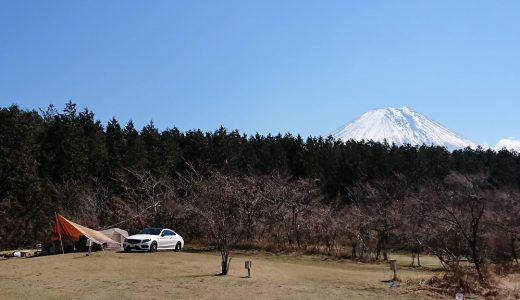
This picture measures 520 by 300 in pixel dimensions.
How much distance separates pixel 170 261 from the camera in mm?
24062

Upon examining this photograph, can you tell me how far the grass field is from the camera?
15.5m

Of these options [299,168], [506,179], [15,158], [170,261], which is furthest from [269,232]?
[506,179]

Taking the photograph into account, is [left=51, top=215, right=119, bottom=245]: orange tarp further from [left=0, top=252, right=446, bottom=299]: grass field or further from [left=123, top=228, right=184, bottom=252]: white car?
[left=0, top=252, right=446, bottom=299]: grass field

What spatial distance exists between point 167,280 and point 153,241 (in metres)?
10.6

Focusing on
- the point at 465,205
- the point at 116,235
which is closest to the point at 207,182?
the point at 116,235

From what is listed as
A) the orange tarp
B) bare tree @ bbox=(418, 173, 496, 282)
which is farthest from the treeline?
the orange tarp

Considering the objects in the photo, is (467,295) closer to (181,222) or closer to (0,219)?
(181,222)

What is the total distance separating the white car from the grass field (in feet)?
5.23

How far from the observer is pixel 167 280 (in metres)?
18.5

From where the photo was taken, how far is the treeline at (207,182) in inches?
1393

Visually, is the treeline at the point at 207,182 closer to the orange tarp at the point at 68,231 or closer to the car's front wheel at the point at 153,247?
the car's front wheel at the point at 153,247

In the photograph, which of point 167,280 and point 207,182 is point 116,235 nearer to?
point 207,182

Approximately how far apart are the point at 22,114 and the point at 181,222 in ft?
64.9

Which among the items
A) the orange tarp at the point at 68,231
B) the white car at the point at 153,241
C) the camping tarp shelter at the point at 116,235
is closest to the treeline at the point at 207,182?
the white car at the point at 153,241
